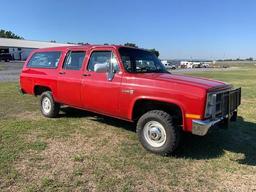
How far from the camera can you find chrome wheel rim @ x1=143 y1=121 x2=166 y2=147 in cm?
524

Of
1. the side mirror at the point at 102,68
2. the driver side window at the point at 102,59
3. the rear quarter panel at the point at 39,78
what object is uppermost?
the driver side window at the point at 102,59

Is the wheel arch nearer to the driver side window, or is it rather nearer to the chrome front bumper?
the chrome front bumper

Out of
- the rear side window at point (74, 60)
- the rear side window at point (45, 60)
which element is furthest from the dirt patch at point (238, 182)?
the rear side window at point (45, 60)

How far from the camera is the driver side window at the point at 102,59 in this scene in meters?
5.96

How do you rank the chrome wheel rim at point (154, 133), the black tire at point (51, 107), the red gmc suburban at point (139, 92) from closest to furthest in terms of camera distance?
the red gmc suburban at point (139, 92) → the chrome wheel rim at point (154, 133) → the black tire at point (51, 107)

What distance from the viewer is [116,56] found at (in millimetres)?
5922

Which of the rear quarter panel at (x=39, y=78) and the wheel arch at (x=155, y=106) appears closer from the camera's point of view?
the wheel arch at (x=155, y=106)

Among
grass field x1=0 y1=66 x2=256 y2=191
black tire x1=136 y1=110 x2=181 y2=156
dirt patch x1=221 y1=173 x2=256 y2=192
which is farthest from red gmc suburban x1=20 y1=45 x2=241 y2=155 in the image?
dirt patch x1=221 y1=173 x2=256 y2=192

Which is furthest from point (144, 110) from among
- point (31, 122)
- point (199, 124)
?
point (31, 122)

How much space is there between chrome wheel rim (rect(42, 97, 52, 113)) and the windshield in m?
2.84

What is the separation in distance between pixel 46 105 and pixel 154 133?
12.5 ft

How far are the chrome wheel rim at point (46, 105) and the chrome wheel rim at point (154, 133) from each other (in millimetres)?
3391

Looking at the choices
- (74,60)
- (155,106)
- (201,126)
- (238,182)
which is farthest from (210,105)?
(74,60)

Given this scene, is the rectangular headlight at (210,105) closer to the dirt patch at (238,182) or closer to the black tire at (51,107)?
the dirt patch at (238,182)
